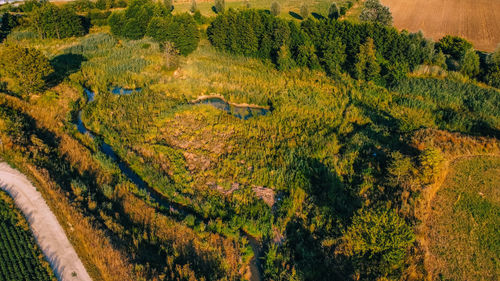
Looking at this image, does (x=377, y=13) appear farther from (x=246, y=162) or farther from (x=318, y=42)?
(x=246, y=162)

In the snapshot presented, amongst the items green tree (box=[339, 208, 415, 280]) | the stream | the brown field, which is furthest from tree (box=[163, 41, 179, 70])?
the brown field

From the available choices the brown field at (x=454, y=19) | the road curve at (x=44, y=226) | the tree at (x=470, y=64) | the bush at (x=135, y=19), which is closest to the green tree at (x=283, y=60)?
the tree at (x=470, y=64)

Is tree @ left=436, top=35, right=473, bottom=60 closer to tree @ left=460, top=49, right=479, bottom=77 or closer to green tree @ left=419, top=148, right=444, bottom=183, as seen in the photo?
tree @ left=460, top=49, right=479, bottom=77

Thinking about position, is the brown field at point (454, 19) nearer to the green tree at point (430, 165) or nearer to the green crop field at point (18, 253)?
the green tree at point (430, 165)

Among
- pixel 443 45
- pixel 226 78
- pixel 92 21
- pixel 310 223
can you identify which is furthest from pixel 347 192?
pixel 92 21

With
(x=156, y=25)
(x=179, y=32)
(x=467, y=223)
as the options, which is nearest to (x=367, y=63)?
(x=467, y=223)

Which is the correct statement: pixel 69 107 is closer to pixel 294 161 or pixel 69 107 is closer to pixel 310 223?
pixel 294 161

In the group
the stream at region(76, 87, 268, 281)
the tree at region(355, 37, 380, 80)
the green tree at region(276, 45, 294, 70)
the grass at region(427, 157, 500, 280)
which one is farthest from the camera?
the green tree at region(276, 45, 294, 70)
